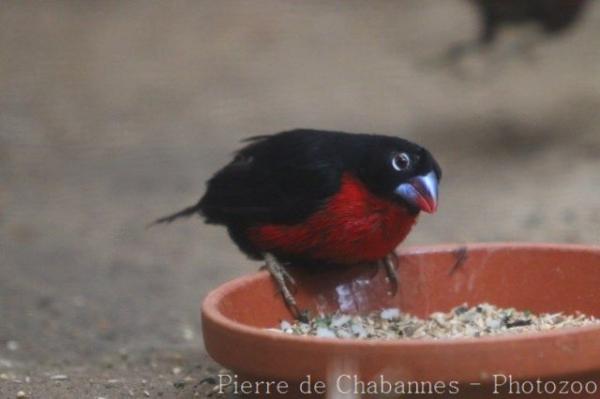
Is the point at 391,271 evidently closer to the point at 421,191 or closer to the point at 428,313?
the point at 428,313

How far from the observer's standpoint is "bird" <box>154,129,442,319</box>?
11.1 feet

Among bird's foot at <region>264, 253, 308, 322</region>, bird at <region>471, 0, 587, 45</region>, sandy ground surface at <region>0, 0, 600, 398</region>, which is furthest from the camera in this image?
bird at <region>471, 0, 587, 45</region>

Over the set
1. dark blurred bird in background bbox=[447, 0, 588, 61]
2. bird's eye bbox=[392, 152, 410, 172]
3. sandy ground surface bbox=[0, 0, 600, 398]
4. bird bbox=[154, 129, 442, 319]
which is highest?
bird's eye bbox=[392, 152, 410, 172]

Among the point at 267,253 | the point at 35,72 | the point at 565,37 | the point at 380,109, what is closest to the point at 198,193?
the point at 380,109

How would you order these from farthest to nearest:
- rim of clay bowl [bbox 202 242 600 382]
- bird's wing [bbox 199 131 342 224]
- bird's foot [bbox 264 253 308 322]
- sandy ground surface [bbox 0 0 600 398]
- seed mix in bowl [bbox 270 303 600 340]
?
sandy ground surface [bbox 0 0 600 398]
bird's wing [bbox 199 131 342 224]
bird's foot [bbox 264 253 308 322]
seed mix in bowl [bbox 270 303 600 340]
rim of clay bowl [bbox 202 242 600 382]

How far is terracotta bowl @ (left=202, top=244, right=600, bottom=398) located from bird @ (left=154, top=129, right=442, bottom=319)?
0.07 m

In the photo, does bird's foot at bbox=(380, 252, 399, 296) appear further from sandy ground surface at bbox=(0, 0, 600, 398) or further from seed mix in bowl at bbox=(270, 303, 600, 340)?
sandy ground surface at bbox=(0, 0, 600, 398)

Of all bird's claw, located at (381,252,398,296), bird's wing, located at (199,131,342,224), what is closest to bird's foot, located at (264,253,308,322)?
bird's wing, located at (199,131,342,224)

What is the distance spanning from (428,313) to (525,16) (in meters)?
4.51

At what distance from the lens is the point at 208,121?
8.12 meters

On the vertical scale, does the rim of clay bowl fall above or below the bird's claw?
above

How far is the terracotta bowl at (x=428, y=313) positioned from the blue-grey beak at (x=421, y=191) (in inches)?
7.2

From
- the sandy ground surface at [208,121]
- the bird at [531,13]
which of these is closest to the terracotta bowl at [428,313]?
the sandy ground surface at [208,121]

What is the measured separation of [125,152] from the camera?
310 inches
